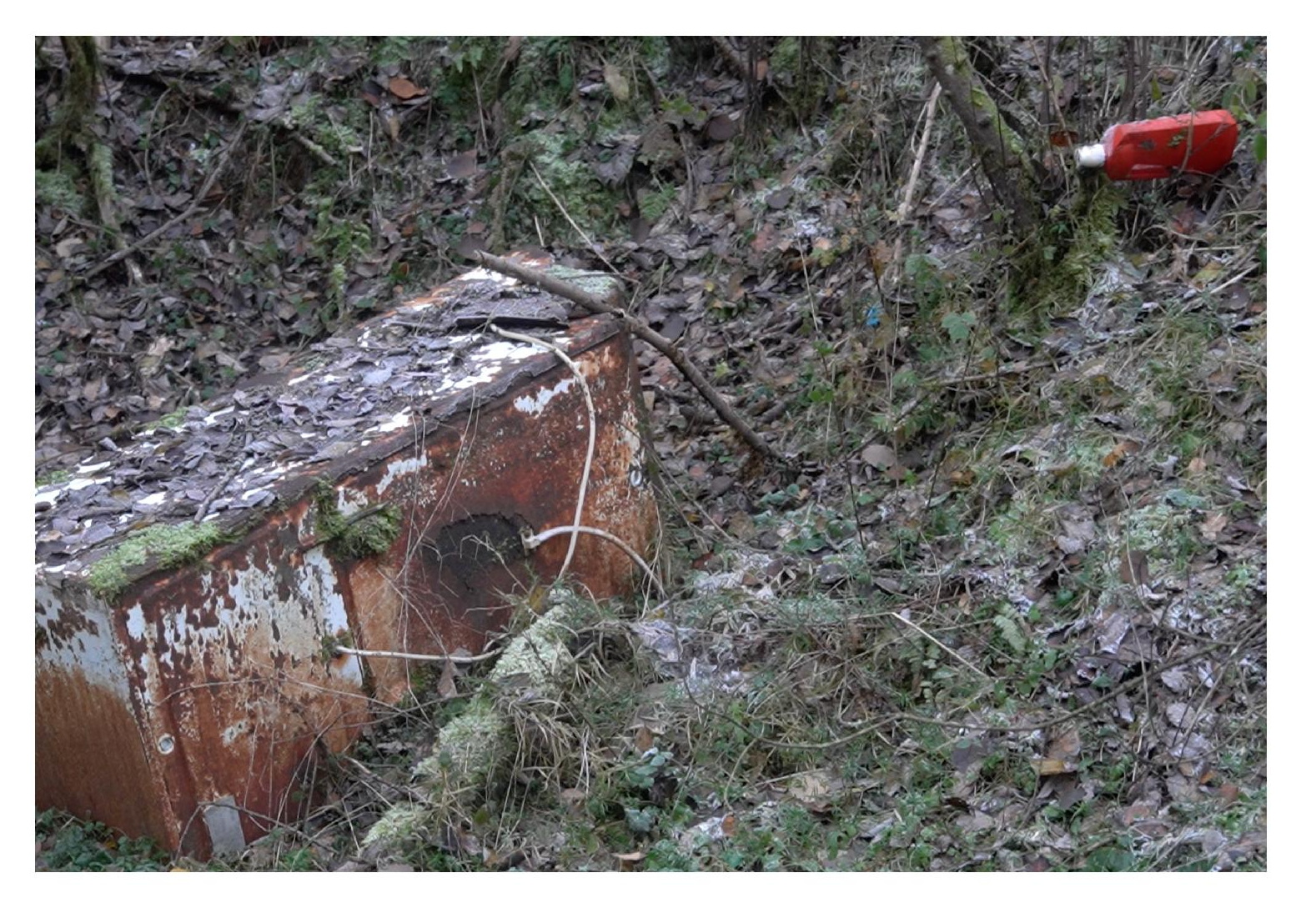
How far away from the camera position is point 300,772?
130 inches

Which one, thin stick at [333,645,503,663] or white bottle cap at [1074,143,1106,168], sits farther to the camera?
white bottle cap at [1074,143,1106,168]

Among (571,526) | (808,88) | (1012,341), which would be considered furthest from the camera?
(808,88)

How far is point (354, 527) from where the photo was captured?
3.34 metres

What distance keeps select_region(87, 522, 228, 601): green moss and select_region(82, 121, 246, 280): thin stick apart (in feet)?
14.4

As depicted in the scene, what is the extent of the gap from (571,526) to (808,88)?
332cm

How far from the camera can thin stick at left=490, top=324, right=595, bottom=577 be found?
12.7ft

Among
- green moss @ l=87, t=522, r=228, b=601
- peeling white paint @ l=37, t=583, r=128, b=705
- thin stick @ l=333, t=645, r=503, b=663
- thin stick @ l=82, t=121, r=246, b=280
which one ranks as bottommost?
thin stick @ l=333, t=645, r=503, b=663

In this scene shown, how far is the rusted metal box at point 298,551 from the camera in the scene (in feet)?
9.85

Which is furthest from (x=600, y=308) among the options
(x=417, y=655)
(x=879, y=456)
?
(x=417, y=655)

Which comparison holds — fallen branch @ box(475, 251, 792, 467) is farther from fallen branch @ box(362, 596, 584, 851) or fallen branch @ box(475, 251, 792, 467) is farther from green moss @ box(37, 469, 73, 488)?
green moss @ box(37, 469, 73, 488)

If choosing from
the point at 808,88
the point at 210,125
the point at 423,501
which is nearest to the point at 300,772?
the point at 423,501

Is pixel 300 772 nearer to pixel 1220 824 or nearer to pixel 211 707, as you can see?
pixel 211 707

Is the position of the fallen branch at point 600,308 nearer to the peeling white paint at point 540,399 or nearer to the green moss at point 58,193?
the peeling white paint at point 540,399

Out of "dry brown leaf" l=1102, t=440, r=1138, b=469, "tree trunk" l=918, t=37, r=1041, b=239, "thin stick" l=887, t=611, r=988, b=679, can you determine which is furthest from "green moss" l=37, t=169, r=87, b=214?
"dry brown leaf" l=1102, t=440, r=1138, b=469
